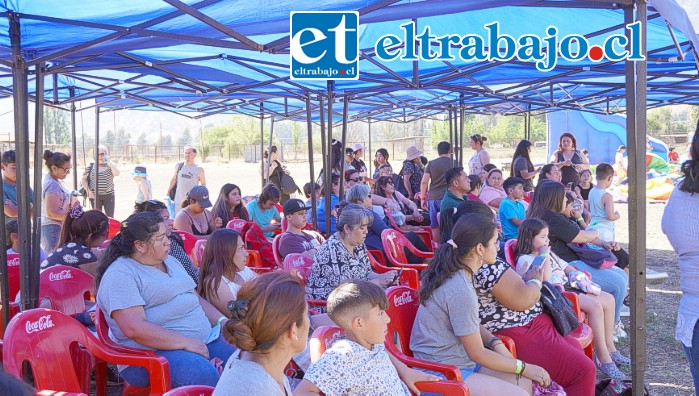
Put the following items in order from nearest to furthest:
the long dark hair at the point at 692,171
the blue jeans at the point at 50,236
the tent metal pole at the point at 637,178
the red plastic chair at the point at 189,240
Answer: the long dark hair at the point at 692,171
the tent metal pole at the point at 637,178
the red plastic chair at the point at 189,240
the blue jeans at the point at 50,236

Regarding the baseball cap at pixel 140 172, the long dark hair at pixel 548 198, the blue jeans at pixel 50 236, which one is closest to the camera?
the long dark hair at pixel 548 198

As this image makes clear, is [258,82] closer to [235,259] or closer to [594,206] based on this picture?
[594,206]

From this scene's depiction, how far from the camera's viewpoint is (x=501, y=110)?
17.4 meters

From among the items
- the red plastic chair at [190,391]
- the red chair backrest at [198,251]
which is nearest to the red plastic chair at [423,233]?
the red chair backrest at [198,251]

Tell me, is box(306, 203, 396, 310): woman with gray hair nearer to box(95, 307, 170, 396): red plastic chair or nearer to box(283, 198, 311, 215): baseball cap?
box(283, 198, 311, 215): baseball cap

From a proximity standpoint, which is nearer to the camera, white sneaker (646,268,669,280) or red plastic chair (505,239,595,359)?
red plastic chair (505,239,595,359)

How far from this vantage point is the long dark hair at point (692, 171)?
8.50ft

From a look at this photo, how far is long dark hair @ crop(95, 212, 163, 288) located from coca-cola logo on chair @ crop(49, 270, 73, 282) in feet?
3.36

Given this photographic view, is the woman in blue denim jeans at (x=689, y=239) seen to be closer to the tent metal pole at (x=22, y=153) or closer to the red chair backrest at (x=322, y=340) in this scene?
the red chair backrest at (x=322, y=340)

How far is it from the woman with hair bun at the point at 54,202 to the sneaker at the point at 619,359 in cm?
474

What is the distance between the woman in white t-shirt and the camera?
155 inches

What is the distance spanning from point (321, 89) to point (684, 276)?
7317 mm

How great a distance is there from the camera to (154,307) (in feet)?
11.2

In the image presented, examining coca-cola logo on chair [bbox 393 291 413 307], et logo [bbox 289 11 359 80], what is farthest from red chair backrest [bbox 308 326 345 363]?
et logo [bbox 289 11 359 80]
